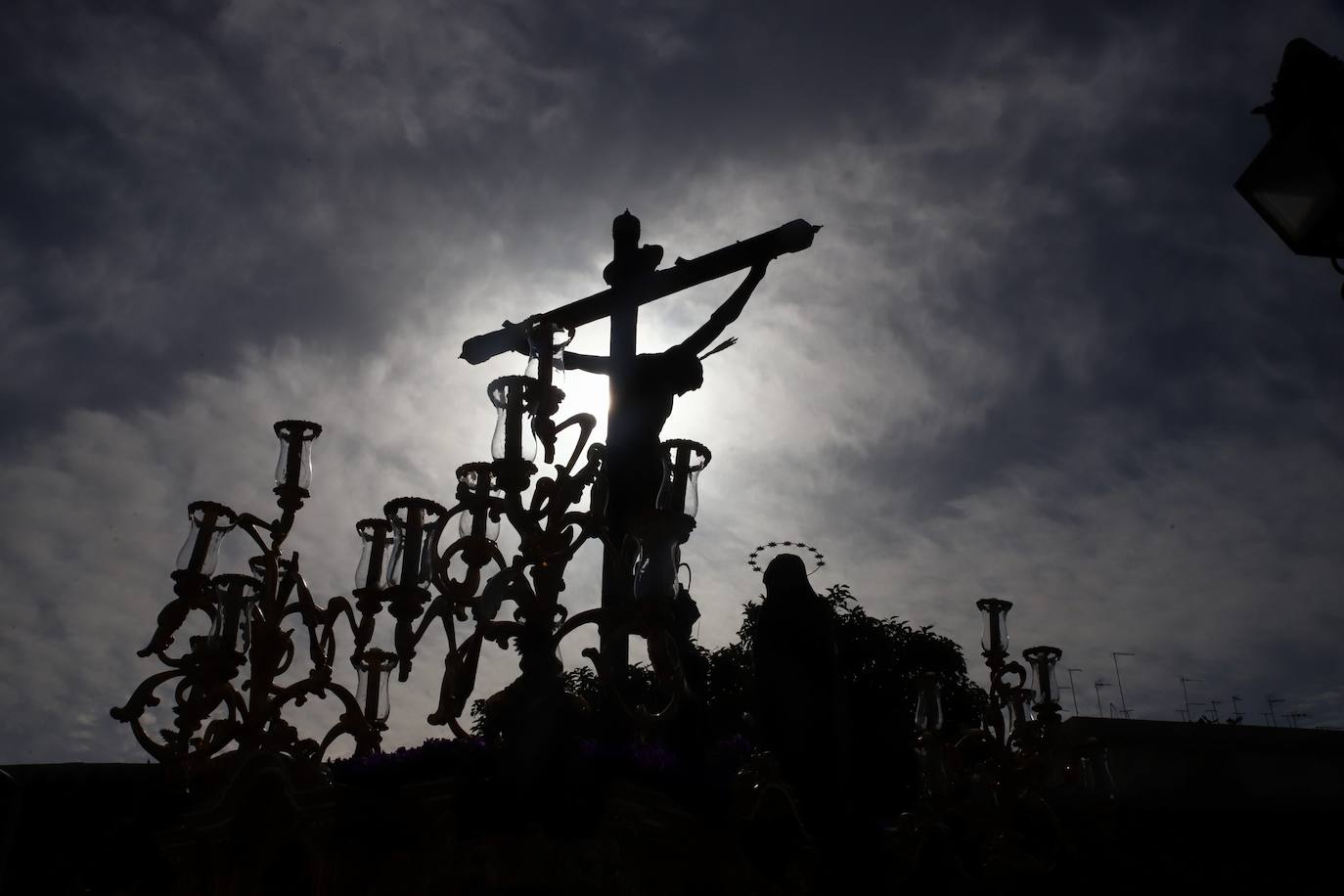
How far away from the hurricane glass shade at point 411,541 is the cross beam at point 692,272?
2.61 m

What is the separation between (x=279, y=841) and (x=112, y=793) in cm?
206

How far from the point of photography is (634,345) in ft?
30.2

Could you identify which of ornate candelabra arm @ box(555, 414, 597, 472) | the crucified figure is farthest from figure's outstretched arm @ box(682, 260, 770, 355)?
ornate candelabra arm @ box(555, 414, 597, 472)

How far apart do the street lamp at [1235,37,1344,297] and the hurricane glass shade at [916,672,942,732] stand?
6007mm

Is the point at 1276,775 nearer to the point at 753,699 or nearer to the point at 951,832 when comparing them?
the point at 951,832

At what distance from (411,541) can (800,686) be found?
303cm

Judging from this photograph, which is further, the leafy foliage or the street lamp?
the leafy foliage

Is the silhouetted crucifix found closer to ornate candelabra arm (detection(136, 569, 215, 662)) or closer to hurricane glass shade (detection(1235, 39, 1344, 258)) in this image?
ornate candelabra arm (detection(136, 569, 215, 662))

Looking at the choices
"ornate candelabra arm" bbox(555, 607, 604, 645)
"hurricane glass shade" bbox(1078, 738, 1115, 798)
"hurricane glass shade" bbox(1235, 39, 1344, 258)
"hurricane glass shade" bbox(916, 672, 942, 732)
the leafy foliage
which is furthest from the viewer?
the leafy foliage

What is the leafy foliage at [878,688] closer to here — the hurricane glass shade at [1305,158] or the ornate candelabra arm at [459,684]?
the ornate candelabra arm at [459,684]

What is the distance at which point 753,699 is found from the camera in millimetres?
6371

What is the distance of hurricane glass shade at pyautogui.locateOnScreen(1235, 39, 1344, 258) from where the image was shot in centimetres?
304

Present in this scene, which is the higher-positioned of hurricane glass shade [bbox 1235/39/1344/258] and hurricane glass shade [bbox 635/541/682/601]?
hurricane glass shade [bbox 1235/39/1344/258]

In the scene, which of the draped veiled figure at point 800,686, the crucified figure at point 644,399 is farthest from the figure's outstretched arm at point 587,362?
the draped veiled figure at point 800,686
